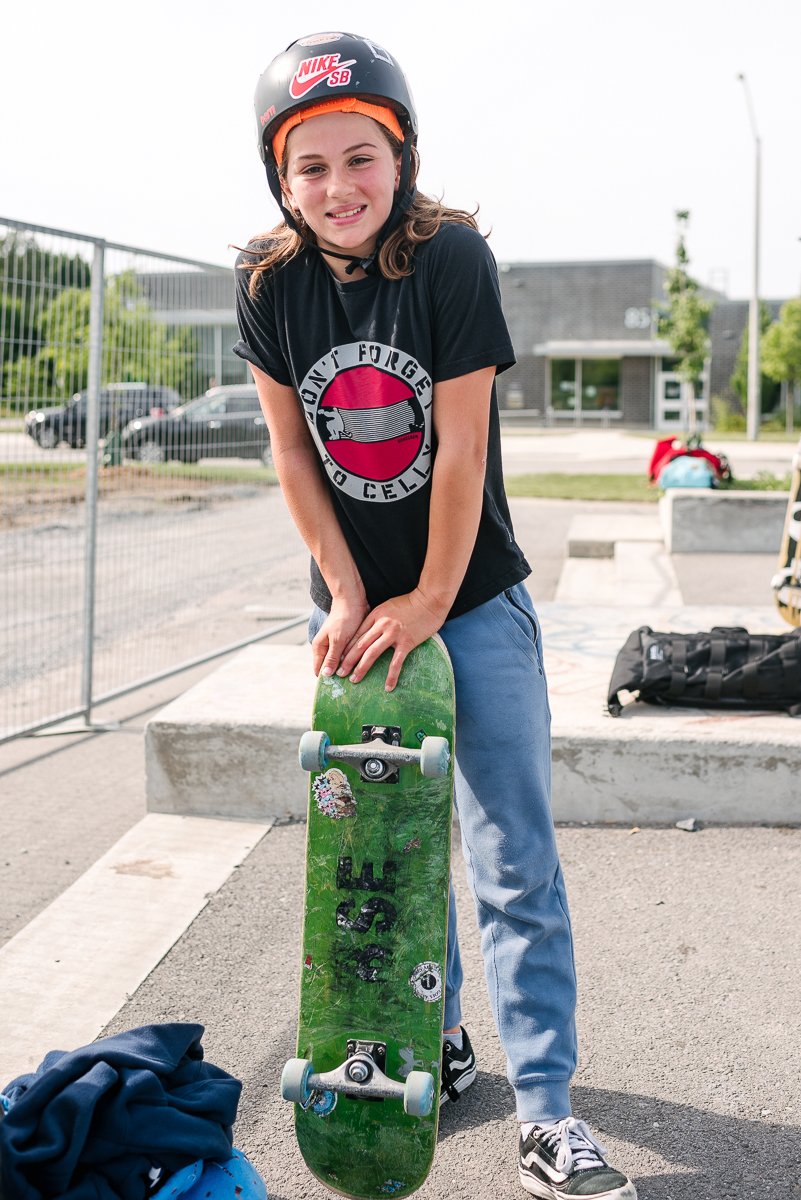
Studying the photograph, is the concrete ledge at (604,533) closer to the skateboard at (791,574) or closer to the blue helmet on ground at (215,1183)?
the skateboard at (791,574)

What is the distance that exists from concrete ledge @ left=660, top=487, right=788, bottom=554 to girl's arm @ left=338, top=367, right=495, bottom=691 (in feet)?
31.0

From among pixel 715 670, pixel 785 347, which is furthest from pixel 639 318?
pixel 715 670

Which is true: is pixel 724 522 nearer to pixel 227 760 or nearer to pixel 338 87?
pixel 227 760

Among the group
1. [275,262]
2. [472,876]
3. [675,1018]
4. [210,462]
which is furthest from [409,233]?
[210,462]

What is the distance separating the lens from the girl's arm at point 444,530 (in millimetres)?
2283

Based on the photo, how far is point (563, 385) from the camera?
51375mm

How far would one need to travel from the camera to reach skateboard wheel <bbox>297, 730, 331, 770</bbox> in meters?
2.31

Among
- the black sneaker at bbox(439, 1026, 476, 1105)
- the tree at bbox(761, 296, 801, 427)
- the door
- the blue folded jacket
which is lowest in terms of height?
the black sneaker at bbox(439, 1026, 476, 1105)

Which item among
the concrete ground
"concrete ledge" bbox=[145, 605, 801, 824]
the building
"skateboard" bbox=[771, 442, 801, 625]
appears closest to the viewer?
the concrete ground

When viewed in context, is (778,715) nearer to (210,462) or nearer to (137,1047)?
(137,1047)

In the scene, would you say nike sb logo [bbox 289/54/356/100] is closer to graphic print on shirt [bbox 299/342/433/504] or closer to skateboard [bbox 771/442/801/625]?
graphic print on shirt [bbox 299/342/433/504]

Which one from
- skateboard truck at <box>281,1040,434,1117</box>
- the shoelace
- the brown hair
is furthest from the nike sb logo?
the shoelace

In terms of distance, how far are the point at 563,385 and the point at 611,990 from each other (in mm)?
49694

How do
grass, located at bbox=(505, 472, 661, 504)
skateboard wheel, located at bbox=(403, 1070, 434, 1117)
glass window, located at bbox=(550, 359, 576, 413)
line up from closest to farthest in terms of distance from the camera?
skateboard wheel, located at bbox=(403, 1070, 434, 1117)
grass, located at bbox=(505, 472, 661, 504)
glass window, located at bbox=(550, 359, 576, 413)
